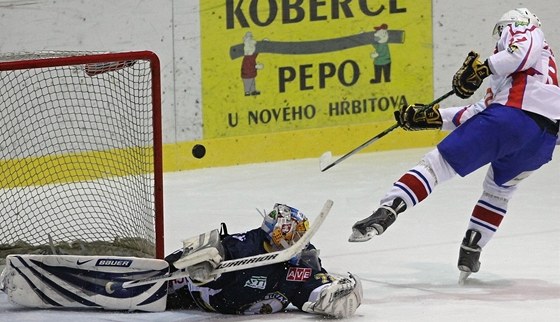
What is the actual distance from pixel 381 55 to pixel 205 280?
13.7ft

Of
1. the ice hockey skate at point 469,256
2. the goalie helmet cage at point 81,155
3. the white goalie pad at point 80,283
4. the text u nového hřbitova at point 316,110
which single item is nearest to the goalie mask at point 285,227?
the white goalie pad at point 80,283

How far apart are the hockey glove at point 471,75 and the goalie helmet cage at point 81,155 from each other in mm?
1092

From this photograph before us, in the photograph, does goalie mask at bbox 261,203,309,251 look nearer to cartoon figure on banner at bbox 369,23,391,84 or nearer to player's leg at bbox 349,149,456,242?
player's leg at bbox 349,149,456,242

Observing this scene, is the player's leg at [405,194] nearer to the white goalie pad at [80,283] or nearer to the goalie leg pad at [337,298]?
the goalie leg pad at [337,298]

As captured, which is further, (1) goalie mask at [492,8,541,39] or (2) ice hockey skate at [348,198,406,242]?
(1) goalie mask at [492,8,541,39]

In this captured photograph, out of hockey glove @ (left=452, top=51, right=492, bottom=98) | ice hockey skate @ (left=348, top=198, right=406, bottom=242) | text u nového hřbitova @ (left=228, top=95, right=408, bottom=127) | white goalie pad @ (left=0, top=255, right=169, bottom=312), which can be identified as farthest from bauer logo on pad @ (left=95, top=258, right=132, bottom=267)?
text u nového hřbitova @ (left=228, top=95, right=408, bottom=127)

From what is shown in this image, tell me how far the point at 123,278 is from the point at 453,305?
1127 millimetres

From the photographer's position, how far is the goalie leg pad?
4484 mm

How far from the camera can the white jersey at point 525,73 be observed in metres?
5.05

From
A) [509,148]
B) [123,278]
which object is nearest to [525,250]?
[509,148]

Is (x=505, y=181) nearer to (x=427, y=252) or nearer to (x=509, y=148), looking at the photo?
(x=509, y=148)

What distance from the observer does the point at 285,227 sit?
4535 mm

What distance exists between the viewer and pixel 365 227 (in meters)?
4.73

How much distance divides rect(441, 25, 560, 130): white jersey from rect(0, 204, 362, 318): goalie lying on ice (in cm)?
99
